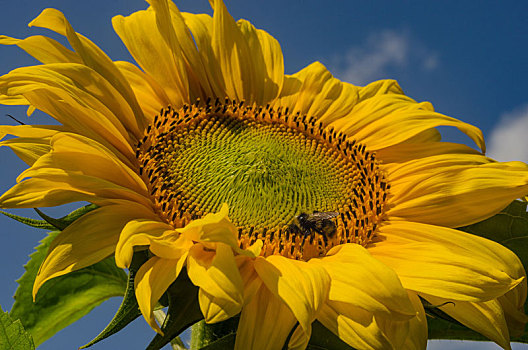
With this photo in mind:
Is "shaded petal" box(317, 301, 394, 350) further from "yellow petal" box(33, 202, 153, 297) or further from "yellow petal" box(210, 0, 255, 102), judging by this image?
"yellow petal" box(210, 0, 255, 102)

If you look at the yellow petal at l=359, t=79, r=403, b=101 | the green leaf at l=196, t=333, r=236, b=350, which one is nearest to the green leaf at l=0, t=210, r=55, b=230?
the green leaf at l=196, t=333, r=236, b=350

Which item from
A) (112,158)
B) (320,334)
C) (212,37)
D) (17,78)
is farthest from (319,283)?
(212,37)

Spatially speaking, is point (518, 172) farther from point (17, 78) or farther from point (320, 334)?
point (17, 78)

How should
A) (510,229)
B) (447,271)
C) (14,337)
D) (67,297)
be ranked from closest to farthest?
(14,337) → (447,271) → (510,229) → (67,297)

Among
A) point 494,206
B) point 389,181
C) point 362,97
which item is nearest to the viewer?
point 494,206

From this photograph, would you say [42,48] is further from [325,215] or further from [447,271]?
[447,271]

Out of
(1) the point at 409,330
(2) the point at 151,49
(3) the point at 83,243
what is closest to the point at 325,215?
(1) the point at 409,330
